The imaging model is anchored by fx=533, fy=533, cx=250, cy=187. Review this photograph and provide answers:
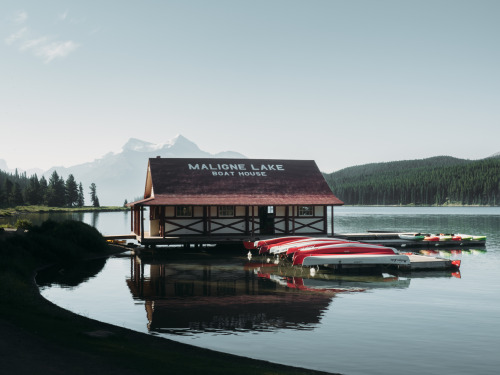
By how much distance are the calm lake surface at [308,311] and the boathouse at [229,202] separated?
7.85 meters

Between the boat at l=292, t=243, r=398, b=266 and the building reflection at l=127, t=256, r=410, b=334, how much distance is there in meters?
0.82

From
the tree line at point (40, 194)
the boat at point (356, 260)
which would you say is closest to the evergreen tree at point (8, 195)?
the tree line at point (40, 194)

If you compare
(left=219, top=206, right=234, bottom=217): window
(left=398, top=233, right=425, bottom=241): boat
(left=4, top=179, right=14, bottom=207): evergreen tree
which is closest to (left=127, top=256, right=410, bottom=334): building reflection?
(left=219, top=206, right=234, bottom=217): window

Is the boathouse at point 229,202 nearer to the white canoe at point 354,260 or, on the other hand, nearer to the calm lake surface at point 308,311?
the calm lake surface at point 308,311

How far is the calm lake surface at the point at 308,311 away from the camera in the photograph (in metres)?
12.1

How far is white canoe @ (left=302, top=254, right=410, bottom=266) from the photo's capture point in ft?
88.1

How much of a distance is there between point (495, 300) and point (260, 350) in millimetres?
11344

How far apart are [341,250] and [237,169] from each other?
14596 mm

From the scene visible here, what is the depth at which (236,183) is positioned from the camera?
129 ft

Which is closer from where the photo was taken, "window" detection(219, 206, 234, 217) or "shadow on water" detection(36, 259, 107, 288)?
"shadow on water" detection(36, 259, 107, 288)

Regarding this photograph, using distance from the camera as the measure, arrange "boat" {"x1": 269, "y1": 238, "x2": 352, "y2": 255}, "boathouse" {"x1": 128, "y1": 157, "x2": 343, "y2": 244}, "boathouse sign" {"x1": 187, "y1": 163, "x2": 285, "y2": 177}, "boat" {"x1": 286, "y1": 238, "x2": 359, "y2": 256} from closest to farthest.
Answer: "boat" {"x1": 286, "y1": 238, "x2": 359, "y2": 256}
"boat" {"x1": 269, "y1": 238, "x2": 352, "y2": 255}
"boathouse" {"x1": 128, "y1": 157, "x2": 343, "y2": 244}
"boathouse sign" {"x1": 187, "y1": 163, "x2": 285, "y2": 177}

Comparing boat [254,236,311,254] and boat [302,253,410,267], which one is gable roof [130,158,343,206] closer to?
boat [254,236,311,254]

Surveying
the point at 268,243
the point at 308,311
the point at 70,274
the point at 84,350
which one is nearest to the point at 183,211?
the point at 268,243

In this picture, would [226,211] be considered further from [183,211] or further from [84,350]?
[84,350]
